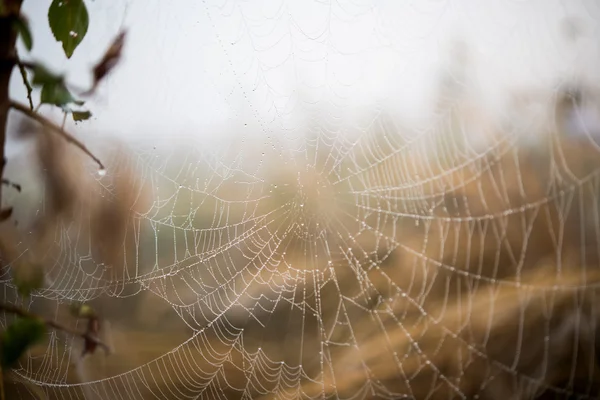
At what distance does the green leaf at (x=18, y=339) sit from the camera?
1.02ft

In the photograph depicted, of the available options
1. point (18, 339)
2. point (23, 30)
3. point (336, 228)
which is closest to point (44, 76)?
point (23, 30)

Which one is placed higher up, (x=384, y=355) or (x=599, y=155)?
(x=599, y=155)

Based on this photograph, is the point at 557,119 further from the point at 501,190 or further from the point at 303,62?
the point at 303,62

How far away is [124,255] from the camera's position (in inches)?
34.6

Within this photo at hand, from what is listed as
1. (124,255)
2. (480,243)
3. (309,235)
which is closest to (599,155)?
(480,243)

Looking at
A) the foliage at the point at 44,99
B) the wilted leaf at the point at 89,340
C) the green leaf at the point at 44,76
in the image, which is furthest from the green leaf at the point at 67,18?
the wilted leaf at the point at 89,340

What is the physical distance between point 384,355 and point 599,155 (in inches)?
15.6

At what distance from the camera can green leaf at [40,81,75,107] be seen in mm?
351

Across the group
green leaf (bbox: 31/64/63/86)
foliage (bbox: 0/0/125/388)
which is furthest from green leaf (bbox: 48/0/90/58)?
green leaf (bbox: 31/64/63/86)

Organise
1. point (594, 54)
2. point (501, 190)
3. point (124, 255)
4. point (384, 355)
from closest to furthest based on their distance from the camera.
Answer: point (594, 54) → point (501, 190) → point (384, 355) → point (124, 255)

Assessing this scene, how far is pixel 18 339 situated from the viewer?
313 mm

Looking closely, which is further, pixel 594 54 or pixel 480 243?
pixel 480 243

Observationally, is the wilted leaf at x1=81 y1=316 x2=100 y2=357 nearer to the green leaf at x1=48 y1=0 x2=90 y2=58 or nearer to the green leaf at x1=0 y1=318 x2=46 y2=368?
Result: the green leaf at x1=0 y1=318 x2=46 y2=368

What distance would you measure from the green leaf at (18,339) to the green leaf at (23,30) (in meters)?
0.19
